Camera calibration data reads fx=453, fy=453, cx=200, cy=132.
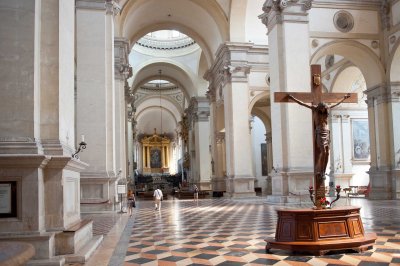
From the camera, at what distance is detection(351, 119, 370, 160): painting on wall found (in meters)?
27.1

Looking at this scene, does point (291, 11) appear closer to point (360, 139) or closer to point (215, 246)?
point (215, 246)

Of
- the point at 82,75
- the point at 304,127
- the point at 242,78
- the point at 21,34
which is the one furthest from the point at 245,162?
the point at 21,34

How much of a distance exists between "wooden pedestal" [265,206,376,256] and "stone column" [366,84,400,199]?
542 inches

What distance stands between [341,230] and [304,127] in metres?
10.0

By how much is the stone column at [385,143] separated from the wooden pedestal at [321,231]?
13756mm

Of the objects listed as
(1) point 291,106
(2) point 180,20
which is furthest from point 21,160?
(2) point 180,20

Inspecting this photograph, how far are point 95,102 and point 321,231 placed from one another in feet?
30.7

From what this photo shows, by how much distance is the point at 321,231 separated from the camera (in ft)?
22.3

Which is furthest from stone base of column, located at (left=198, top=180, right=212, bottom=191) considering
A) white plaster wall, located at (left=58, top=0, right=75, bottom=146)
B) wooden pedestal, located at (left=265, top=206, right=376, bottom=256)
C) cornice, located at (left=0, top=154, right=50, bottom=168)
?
cornice, located at (left=0, top=154, right=50, bottom=168)

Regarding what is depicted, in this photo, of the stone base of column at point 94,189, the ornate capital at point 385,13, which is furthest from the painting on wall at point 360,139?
the stone base of column at point 94,189

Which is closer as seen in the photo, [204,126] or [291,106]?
[291,106]

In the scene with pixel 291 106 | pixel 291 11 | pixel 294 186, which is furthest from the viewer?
pixel 291 11

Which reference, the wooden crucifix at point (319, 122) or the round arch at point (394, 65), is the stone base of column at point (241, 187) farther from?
the wooden crucifix at point (319, 122)

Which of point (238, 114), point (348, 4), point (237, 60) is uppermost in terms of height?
point (348, 4)
